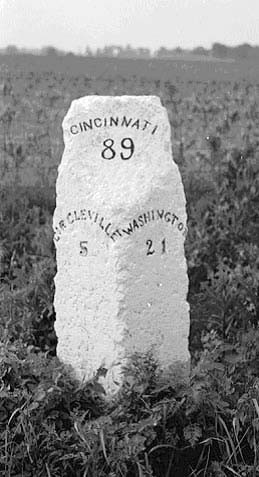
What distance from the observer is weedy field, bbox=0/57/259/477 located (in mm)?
4625

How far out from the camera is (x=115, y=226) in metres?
4.93

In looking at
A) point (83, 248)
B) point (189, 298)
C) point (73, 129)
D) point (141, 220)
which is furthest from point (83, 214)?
point (189, 298)

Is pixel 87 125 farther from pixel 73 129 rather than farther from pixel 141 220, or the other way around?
pixel 141 220

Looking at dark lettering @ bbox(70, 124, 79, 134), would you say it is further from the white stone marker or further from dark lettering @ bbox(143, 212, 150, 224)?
dark lettering @ bbox(143, 212, 150, 224)

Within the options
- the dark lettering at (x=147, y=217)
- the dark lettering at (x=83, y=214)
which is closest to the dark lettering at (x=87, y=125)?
the dark lettering at (x=83, y=214)

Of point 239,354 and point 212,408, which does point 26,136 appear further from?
point 212,408

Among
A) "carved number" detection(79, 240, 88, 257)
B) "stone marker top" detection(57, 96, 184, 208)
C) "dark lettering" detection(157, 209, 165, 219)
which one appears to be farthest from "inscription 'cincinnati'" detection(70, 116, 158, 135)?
"carved number" detection(79, 240, 88, 257)

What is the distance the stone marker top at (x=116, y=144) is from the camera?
506cm

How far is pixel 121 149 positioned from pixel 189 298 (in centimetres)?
169

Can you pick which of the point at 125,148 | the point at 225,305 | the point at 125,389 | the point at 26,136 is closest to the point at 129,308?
the point at 125,389

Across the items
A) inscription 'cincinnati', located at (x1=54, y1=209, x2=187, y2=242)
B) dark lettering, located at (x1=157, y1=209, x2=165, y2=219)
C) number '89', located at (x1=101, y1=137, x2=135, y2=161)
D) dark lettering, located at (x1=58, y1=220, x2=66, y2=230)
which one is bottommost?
dark lettering, located at (x1=58, y1=220, x2=66, y2=230)

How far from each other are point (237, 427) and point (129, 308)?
0.70 metres

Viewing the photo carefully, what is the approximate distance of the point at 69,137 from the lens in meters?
5.20

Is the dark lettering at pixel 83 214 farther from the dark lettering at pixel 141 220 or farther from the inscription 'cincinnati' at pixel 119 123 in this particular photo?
the inscription 'cincinnati' at pixel 119 123
